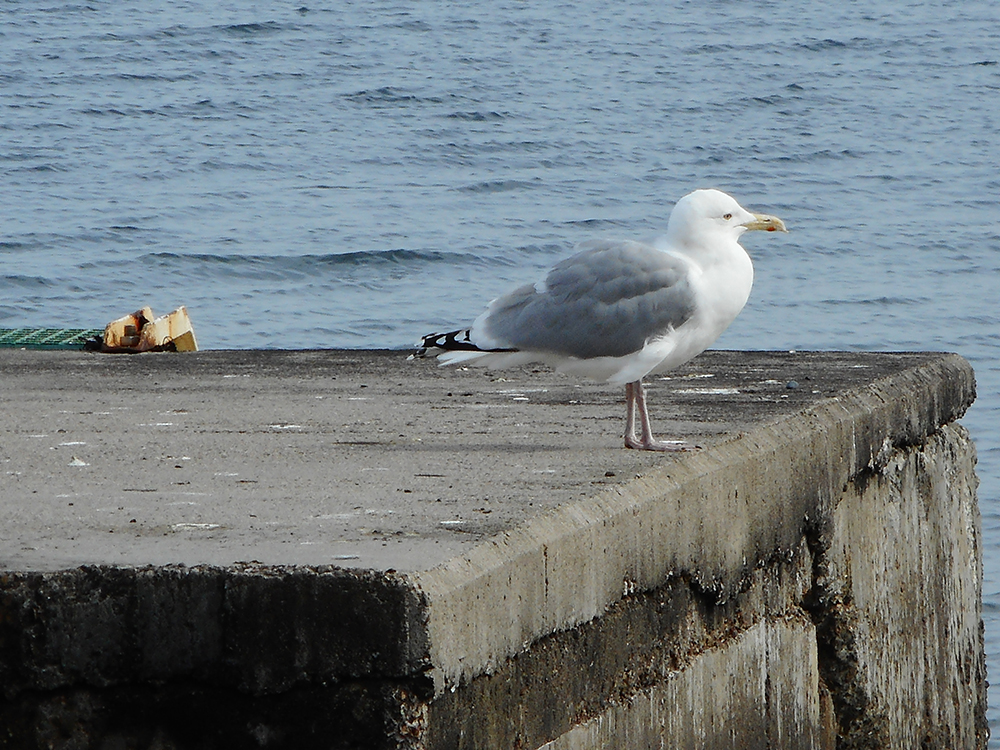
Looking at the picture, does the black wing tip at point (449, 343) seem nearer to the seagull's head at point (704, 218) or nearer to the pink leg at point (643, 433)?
the pink leg at point (643, 433)

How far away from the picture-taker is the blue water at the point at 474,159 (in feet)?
49.7

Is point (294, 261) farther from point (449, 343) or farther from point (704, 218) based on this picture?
point (704, 218)

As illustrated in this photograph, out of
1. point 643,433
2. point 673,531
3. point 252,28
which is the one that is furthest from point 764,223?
point 252,28

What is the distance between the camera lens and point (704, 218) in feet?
14.0

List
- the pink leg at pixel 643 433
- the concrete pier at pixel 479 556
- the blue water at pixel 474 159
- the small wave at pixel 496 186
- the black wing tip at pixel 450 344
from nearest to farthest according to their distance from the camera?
1. the concrete pier at pixel 479 556
2. the pink leg at pixel 643 433
3. the black wing tip at pixel 450 344
4. the blue water at pixel 474 159
5. the small wave at pixel 496 186

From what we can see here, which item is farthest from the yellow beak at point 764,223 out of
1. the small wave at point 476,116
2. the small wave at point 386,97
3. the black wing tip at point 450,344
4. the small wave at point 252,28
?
the small wave at point 252,28

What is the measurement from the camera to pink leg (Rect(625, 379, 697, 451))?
4027 millimetres

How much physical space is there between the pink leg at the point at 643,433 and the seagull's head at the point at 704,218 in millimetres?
409

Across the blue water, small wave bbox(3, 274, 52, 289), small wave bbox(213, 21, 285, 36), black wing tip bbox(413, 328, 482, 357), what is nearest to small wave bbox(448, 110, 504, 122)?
the blue water

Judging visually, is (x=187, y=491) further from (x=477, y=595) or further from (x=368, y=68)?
(x=368, y=68)

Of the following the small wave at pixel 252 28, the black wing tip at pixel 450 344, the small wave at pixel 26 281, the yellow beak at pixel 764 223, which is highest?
the small wave at pixel 252 28

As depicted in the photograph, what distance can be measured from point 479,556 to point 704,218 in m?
1.67

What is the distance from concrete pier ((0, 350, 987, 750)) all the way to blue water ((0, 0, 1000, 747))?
9.06 feet

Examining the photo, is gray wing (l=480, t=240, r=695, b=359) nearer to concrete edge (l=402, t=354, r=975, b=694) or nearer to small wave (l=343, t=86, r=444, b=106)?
concrete edge (l=402, t=354, r=975, b=694)
